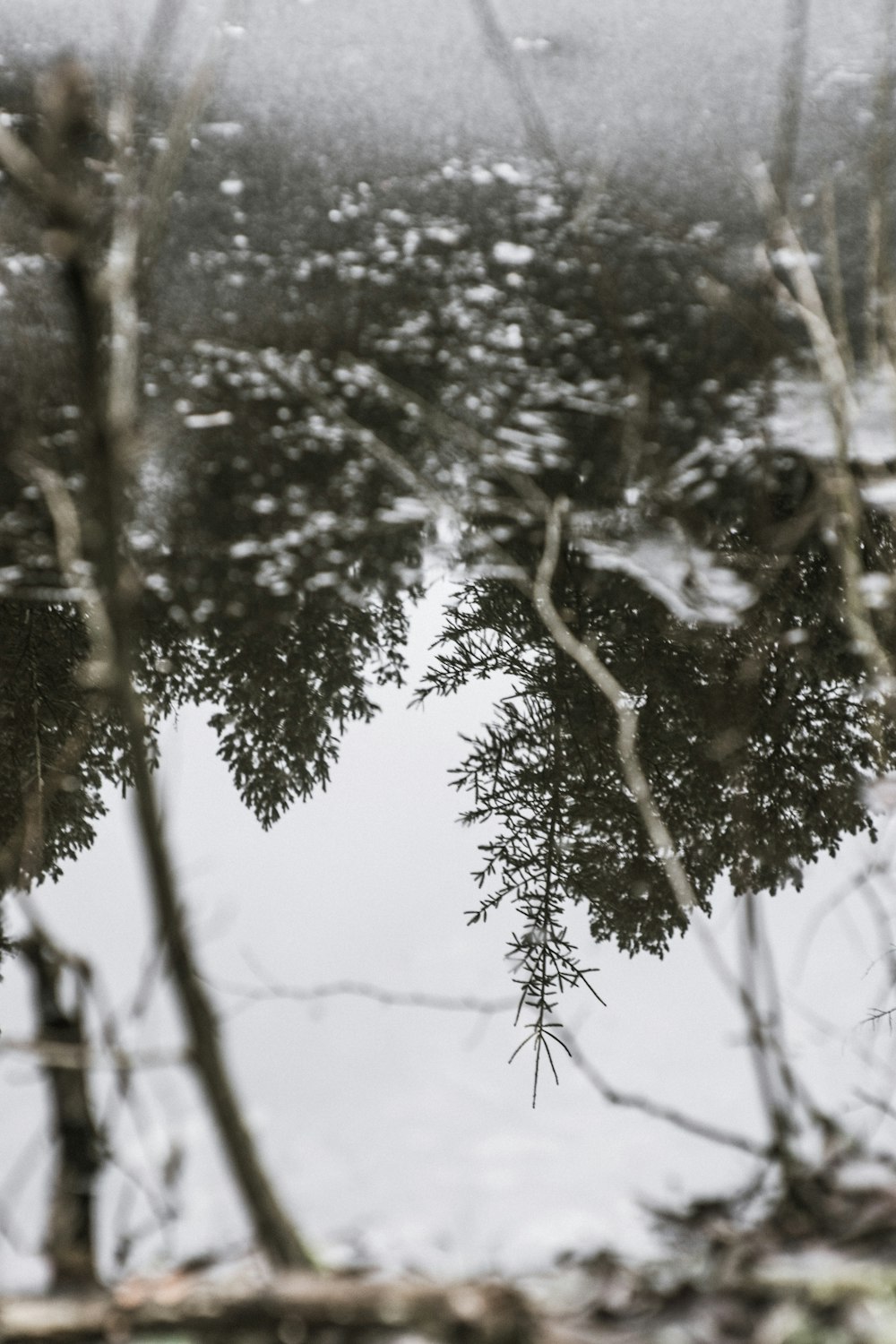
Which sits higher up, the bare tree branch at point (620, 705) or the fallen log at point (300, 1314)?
the bare tree branch at point (620, 705)

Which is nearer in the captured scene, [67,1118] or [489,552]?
[67,1118]

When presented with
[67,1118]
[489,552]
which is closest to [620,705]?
[489,552]

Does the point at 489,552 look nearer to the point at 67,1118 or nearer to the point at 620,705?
the point at 620,705

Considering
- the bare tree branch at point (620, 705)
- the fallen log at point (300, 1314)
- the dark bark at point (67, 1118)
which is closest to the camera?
the fallen log at point (300, 1314)

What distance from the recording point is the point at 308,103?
3803mm

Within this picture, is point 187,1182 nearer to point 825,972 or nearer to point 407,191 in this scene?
point 825,972

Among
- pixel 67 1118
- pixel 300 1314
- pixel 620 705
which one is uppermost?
pixel 620 705

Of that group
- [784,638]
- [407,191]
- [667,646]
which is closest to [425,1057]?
[667,646]

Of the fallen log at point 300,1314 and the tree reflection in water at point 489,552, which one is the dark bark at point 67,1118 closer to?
the fallen log at point 300,1314

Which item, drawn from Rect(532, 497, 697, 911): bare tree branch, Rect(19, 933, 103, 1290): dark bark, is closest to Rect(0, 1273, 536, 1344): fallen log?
Rect(19, 933, 103, 1290): dark bark

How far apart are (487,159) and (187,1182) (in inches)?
119

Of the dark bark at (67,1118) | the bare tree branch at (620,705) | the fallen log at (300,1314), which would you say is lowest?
the fallen log at (300,1314)

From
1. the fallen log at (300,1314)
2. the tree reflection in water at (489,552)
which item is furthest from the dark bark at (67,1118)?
the tree reflection in water at (489,552)

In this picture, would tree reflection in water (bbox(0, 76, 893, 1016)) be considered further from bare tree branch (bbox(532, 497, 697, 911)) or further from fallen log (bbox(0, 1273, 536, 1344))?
fallen log (bbox(0, 1273, 536, 1344))
